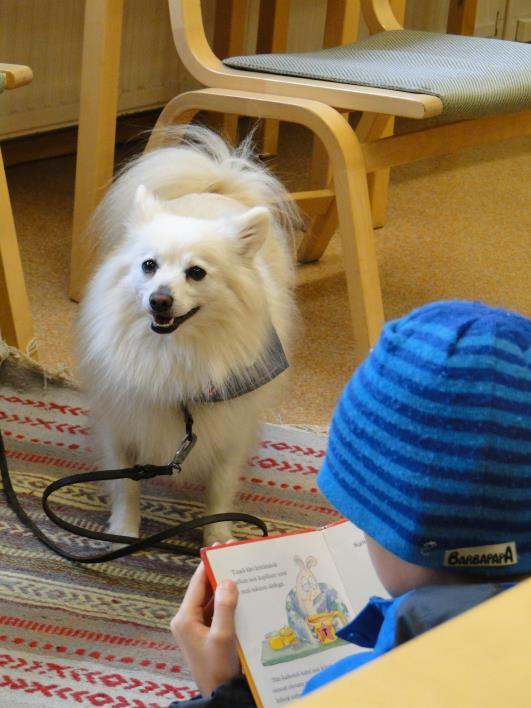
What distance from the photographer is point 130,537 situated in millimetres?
1425

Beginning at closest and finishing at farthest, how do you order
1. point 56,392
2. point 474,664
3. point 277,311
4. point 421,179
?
point 474,664 < point 277,311 < point 56,392 < point 421,179

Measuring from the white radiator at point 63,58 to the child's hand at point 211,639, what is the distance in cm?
228

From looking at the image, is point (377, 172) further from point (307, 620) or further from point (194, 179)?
point (307, 620)

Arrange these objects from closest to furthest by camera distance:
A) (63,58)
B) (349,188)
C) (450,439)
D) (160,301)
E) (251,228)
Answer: (450,439) → (160,301) → (251,228) → (349,188) → (63,58)

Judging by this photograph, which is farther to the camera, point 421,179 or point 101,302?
point 421,179

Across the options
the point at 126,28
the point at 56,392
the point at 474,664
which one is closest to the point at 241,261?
the point at 56,392

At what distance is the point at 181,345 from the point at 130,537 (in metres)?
0.28

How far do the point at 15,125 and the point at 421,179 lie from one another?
1.31m

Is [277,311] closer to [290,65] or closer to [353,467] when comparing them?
[290,65]

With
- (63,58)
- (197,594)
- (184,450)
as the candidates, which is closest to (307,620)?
(197,594)

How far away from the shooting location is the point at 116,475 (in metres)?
1.43

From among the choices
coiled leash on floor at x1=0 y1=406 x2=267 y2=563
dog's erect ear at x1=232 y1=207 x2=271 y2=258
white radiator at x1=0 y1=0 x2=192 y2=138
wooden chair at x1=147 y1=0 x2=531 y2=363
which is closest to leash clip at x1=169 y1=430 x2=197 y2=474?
coiled leash on floor at x1=0 y1=406 x2=267 y2=563

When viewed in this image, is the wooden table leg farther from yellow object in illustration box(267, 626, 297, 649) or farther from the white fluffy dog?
yellow object in illustration box(267, 626, 297, 649)

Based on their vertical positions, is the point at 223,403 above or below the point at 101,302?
below
